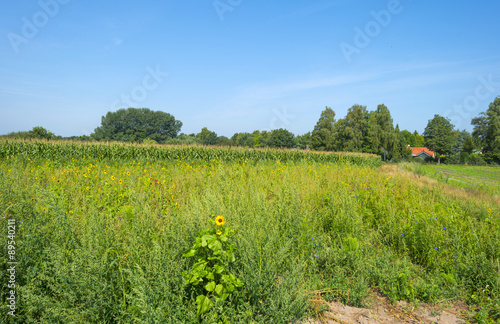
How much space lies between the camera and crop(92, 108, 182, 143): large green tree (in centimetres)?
8044

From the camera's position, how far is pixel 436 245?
3.95m

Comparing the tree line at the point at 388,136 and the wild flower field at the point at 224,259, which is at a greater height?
the tree line at the point at 388,136

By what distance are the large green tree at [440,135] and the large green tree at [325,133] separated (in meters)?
20.5

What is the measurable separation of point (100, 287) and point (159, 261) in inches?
19.7

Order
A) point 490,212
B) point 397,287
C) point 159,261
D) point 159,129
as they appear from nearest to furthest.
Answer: point 159,261, point 397,287, point 490,212, point 159,129

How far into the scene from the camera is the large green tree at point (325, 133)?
58.5 meters

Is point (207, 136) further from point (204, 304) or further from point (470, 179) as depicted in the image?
point (204, 304)

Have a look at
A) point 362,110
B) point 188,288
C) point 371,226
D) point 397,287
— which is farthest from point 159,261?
point 362,110

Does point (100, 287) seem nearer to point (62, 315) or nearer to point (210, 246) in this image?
point (62, 315)

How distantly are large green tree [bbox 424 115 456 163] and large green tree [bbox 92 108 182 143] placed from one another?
72.3 m

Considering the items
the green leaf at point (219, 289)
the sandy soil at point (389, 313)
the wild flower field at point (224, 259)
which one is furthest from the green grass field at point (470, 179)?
the green leaf at point (219, 289)

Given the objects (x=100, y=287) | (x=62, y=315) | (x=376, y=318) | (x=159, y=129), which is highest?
(x=159, y=129)

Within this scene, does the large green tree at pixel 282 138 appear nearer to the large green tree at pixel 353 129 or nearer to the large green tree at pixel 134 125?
the large green tree at pixel 353 129

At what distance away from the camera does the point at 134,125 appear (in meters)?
83.4
